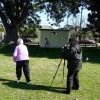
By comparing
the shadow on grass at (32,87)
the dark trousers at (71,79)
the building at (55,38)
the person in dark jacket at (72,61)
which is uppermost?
the person in dark jacket at (72,61)

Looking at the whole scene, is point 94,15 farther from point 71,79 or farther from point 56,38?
point 71,79

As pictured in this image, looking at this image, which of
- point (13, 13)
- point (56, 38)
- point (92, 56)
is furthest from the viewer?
point (56, 38)

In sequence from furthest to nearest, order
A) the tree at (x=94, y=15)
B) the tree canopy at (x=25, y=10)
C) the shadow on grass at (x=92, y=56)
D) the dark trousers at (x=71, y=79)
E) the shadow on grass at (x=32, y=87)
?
the tree canopy at (x=25, y=10) < the tree at (x=94, y=15) < the shadow on grass at (x=92, y=56) < the shadow on grass at (x=32, y=87) < the dark trousers at (x=71, y=79)

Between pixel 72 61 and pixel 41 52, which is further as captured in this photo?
pixel 41 52

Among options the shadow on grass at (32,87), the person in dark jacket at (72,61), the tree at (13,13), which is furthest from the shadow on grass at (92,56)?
the tree at (13,13)

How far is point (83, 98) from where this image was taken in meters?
A: 12.5

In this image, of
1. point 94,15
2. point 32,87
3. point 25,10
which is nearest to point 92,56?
point 94,15

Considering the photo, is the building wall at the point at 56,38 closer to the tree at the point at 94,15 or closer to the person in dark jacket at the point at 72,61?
the tree at the point at 94,15

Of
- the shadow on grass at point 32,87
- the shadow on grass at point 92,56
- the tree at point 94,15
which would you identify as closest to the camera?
the shadow on grass at point 32,87

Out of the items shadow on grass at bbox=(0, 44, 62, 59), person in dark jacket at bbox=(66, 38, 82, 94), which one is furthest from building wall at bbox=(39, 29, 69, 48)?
person in dark jacket at bbox=(66, 38, 82, 94)

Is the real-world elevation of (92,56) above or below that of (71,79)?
below

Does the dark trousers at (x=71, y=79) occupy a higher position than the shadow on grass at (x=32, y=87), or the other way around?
the dark trousers at (x=71, y=79)

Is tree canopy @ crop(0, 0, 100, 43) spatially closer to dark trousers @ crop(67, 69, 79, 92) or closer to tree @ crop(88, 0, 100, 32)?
tree @ crop(88, 0, 100, 32)

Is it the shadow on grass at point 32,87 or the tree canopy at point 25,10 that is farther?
the tree canopy at point 25,10
